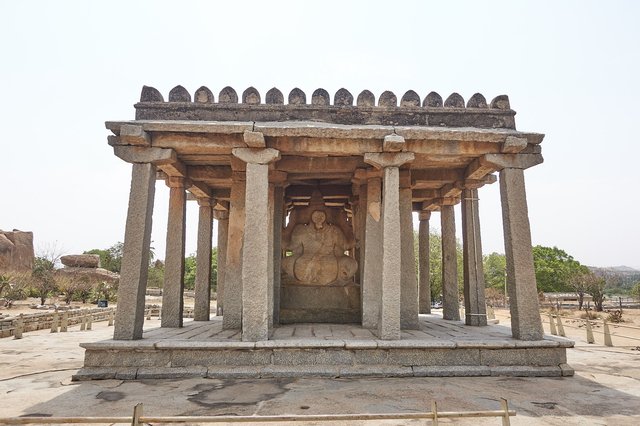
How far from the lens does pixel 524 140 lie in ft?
26.2

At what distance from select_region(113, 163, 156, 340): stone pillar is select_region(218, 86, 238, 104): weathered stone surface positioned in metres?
2.02

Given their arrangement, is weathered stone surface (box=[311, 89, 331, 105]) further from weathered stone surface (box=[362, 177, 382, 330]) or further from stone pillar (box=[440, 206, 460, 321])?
stone pillar (box=[440, 206, 460, 321])

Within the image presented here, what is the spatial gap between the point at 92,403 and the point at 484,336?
23.5 ft

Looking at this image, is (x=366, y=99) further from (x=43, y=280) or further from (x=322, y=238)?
(x=43, y=280)

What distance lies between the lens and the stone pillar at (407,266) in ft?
31.7

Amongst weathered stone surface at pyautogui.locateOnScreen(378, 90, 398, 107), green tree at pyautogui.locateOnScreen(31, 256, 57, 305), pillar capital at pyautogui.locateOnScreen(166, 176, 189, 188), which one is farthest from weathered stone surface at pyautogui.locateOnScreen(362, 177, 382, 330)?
green tree at pyautogui.locateOnScreen(31, 256, 57, 305)

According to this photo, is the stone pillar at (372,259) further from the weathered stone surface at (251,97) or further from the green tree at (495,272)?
the green tree at (495,272)

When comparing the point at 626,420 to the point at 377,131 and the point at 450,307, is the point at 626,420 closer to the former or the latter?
the point at 377,131

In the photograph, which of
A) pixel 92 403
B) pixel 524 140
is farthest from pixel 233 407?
pixel 524 140

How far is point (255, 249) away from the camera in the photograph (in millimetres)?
7727

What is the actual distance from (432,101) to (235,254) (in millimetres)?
5719

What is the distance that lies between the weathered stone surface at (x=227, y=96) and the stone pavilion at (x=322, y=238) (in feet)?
0.08

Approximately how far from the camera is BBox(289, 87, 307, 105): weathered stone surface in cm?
877

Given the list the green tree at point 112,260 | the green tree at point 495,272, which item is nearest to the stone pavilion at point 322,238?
the green tree at point 495,272
